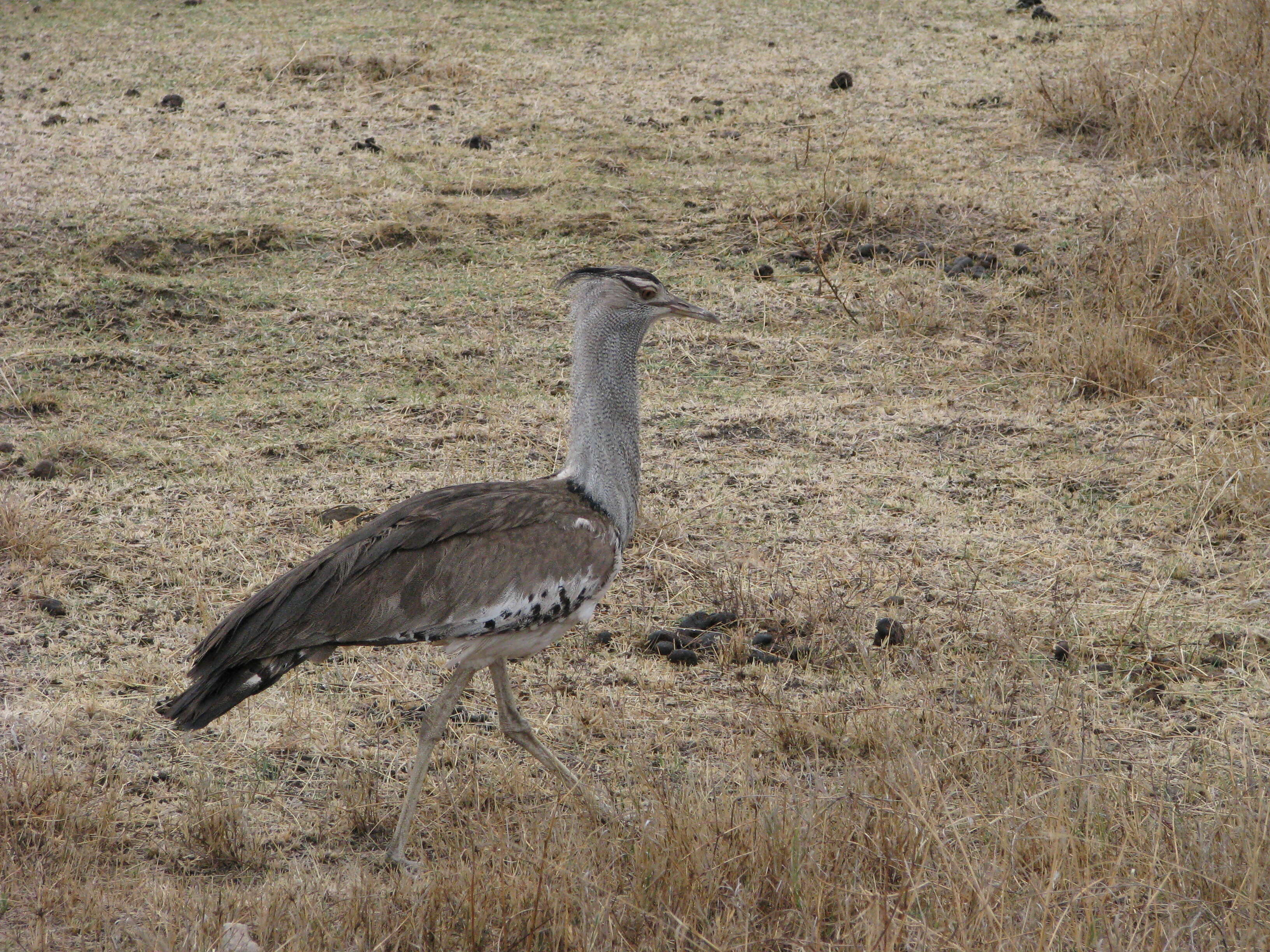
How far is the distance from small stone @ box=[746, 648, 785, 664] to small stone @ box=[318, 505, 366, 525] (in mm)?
1636

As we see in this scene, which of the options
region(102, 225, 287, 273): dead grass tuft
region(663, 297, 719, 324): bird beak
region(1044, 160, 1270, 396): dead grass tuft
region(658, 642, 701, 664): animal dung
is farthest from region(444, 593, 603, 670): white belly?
region(102, 225, 287, 273): dead grass tuft

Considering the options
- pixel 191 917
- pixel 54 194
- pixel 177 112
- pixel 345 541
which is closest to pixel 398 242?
pixel 54 194

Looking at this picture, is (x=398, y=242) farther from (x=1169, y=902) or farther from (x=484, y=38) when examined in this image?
(x=1169, y=902)

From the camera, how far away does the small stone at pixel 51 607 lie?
4.63 meters

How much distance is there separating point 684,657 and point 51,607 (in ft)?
6.82

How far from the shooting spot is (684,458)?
583 cm

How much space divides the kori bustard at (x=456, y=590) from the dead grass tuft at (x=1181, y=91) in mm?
5076

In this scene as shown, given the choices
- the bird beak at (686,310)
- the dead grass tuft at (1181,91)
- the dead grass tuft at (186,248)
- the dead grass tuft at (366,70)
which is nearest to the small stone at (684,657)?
the bird beak at (686,310)

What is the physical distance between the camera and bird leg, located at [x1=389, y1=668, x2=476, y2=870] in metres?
3.57

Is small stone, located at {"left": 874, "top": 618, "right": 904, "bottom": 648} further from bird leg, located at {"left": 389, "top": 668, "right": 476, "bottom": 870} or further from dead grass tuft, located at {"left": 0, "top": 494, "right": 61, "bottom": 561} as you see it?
dead grass tuft, located at {"left": 0, "top": 494, "right": 61, "bottom": 561}

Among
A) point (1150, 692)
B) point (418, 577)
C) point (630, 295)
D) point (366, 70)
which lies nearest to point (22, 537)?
point (418, 577)

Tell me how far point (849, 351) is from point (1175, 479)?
1764 mm

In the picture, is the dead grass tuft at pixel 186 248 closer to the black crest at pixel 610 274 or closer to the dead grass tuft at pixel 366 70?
the dead grass tuft at pixel 366 70

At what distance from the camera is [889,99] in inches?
364
